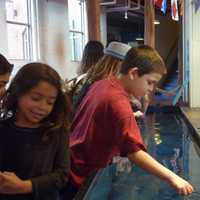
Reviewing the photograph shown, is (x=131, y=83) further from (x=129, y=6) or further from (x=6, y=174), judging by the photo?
(x=129, y=6)

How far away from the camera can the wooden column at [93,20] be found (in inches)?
285

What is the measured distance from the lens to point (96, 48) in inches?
145

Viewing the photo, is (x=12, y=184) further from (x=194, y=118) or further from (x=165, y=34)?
(x=165, y=34)

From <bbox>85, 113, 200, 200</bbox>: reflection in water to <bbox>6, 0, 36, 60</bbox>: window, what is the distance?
2.30 meters

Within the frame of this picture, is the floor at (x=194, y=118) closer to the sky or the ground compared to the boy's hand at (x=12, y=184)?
closer to the ground

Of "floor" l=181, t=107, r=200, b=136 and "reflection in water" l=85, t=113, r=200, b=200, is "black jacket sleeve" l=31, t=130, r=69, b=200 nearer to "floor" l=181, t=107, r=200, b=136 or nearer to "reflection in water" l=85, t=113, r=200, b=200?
"reflection in water" l=85, t=113, r=200, b=200

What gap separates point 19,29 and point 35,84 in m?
5.50

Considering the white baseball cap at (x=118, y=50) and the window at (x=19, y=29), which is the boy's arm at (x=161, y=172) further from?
the window at (x=19, y=29)

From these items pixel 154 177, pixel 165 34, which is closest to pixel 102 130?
pixel 154 177

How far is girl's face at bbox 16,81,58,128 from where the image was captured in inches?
55.2

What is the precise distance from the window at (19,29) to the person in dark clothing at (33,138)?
4950 mm

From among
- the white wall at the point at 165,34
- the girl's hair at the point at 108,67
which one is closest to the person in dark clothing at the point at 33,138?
the girl's hair at the point at 108,67

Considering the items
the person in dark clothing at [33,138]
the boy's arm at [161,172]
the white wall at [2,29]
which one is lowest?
the boy's arm at [161,172]

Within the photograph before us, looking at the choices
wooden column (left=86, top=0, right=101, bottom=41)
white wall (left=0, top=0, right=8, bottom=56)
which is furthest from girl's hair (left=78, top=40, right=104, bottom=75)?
wooden column (left=86, top=0, right=101, bottom=41)
